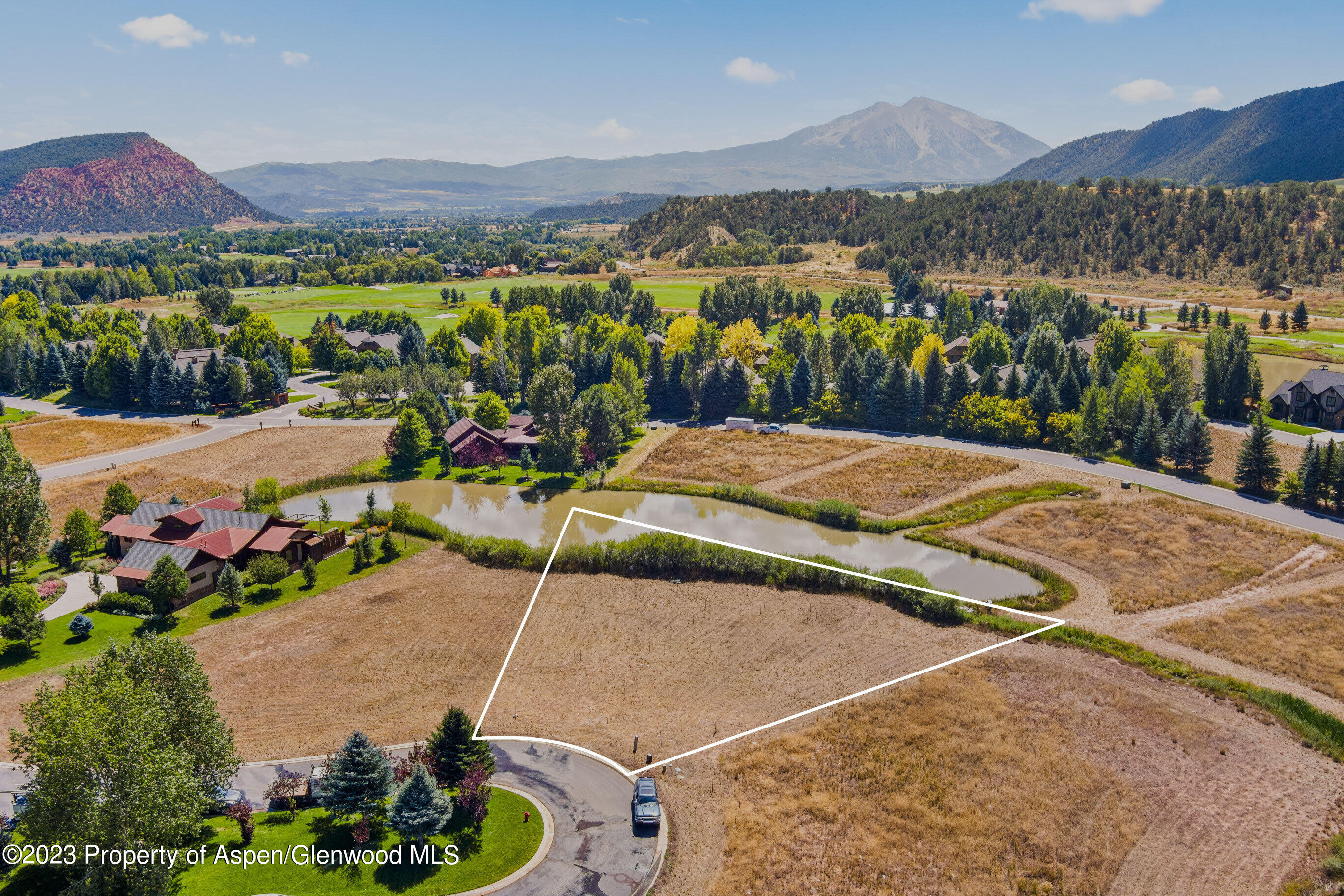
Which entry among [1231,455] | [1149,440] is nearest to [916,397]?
[1149,440]

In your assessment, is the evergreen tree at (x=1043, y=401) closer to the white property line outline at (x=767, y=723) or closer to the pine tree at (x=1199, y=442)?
the pine tree at (x=1199, y=442)

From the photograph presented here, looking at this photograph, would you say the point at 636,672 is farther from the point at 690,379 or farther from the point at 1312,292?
the point at 1312,292

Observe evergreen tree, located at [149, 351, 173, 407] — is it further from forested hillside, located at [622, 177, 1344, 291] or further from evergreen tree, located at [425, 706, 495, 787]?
forested hillside, located at [622, 177, 1344, 291]

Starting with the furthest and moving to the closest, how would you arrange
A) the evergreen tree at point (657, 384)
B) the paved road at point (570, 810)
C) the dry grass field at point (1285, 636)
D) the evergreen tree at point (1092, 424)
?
the evergreen tree at point (657, 384), the evergreen tree at point (1092, 424), the dry grass field at point (1285, 636), the paved road at point (570, 810)

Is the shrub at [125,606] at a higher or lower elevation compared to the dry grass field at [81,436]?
lower

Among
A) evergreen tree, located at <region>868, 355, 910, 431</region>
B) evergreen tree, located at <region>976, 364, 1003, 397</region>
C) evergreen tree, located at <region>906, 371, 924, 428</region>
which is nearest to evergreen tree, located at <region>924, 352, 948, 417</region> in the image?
evergreen tree, located at <region>906, 371, 924, 428</region>

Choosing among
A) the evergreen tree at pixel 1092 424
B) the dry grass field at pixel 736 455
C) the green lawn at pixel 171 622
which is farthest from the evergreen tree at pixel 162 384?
the evergreen tree at pixel 1092 424
